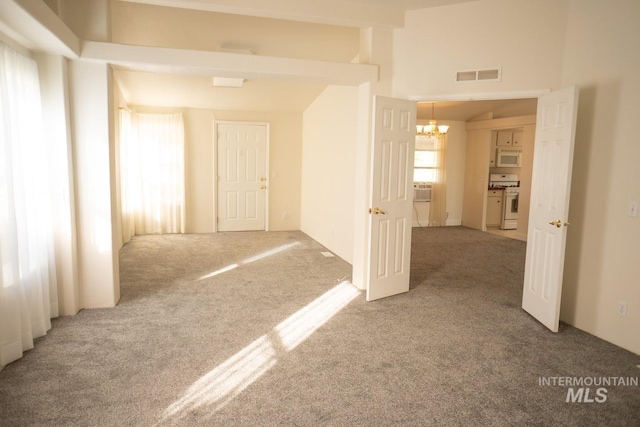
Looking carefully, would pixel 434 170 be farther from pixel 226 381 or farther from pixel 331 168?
pixel 226 381

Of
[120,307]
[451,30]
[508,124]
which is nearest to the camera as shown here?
[120,307]

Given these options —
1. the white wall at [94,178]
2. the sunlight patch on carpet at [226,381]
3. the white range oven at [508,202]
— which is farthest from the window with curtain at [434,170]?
the sunlight patch on carpet at [226,381]

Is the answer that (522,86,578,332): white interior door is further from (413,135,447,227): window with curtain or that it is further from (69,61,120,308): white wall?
(413,135,447,227): window with curtain

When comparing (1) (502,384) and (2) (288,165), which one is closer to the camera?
(1) (502,384)

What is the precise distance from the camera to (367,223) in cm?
451

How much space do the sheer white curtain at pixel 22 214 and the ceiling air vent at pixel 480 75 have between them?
12.5 feet

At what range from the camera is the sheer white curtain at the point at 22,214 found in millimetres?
2752

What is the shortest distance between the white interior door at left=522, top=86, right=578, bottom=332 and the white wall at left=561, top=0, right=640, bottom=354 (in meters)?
0.24

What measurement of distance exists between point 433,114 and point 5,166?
302 inches

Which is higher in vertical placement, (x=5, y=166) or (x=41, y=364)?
(x=5, y=166)

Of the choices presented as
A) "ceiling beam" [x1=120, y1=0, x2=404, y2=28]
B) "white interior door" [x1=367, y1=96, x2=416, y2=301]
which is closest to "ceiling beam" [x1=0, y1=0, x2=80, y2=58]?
"ceiling beam" [x1=120, y1=0, x2=404, y2=28]

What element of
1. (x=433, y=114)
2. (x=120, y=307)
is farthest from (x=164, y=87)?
(x=433, y=114)

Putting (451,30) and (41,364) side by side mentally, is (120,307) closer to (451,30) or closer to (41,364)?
(41,364)

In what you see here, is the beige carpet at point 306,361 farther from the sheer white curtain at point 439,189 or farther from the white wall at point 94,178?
the sheer white curtain at point 439,189
